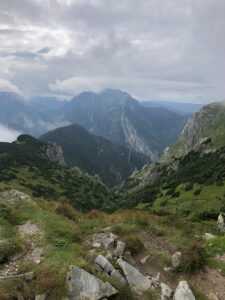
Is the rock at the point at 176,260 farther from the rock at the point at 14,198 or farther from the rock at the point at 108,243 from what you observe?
the rock at the point at 14,198

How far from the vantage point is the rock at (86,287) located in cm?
664

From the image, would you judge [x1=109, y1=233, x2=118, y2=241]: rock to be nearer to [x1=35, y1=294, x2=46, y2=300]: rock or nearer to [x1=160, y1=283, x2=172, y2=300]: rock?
[x1=160, y1=283, x2=172, y2=300]: rock

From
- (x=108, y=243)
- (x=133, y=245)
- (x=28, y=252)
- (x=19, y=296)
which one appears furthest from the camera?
(x=108, y=243)

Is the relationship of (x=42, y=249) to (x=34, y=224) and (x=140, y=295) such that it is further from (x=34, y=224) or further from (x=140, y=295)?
(x=140, y=295)

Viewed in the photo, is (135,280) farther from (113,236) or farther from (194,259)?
(113,236)

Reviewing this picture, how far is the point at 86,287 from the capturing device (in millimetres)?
6852

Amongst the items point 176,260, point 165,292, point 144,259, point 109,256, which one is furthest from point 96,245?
point 165,292

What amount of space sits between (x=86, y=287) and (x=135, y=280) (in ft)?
7.55

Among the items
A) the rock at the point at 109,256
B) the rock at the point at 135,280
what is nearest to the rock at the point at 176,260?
the rock at the point at 135,280

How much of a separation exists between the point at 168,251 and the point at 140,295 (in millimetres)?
4180

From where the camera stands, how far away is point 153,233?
42.9ft

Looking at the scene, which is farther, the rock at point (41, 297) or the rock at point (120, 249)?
the rock at point (120, 249)

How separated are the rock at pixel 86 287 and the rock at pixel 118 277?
Answer: 2.80 feet

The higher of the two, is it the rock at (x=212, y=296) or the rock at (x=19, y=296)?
the rock at (x=19, y=296)
